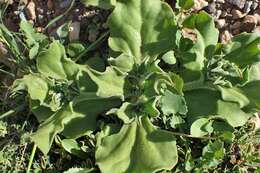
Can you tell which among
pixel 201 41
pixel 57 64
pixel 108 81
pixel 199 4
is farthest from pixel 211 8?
pixel 57 64

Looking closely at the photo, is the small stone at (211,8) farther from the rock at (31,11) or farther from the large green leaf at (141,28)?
the rock at (31,11)

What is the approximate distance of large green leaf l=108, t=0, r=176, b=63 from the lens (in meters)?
3.46

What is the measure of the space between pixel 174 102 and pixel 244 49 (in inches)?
20.4

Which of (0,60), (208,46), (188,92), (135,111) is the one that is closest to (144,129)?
(135,111)

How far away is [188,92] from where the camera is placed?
3486mm

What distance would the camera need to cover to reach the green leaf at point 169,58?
3486 mm

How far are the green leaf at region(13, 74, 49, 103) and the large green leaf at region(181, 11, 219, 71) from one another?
0.82 metres

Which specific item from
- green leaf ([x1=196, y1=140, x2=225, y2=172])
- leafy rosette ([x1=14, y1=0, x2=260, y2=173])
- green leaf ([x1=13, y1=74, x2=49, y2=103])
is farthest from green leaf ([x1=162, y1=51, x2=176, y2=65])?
green leaf ([x1=13, y1=74, x2=49, y2=103])

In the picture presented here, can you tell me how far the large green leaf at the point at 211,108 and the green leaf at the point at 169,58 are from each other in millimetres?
202

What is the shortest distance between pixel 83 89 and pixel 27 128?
0.45 m

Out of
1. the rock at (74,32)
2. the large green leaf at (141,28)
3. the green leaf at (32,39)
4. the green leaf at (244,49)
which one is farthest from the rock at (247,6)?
the green leaf at (32,39)

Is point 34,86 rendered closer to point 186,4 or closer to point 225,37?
point 186,4

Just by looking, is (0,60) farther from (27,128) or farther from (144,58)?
(144,58)

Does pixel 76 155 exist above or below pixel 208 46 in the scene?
below
